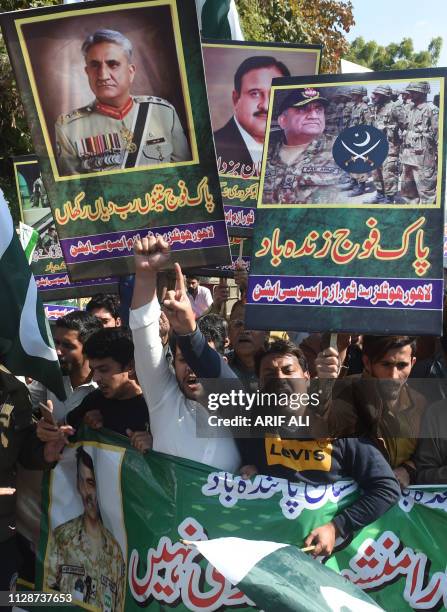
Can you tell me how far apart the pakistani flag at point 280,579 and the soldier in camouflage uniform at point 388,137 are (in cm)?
198

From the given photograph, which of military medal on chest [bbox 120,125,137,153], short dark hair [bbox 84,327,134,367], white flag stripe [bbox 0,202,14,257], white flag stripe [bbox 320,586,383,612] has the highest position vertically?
military medal on chest [bbox 120,125,137,153]

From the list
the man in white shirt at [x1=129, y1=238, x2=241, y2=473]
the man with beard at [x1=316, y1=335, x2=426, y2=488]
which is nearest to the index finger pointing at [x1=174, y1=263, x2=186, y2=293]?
the man in white shirt at [x1=129, y1=238, x2=241, y2=473]

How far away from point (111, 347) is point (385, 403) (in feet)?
4.18

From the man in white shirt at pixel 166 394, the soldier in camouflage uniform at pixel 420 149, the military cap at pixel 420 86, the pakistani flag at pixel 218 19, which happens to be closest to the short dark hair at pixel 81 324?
the man in white shirt at pixel 166 394

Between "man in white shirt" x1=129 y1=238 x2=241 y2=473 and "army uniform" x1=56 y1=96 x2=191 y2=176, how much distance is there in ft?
2.11

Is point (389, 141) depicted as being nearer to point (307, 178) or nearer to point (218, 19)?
point (307, 178)

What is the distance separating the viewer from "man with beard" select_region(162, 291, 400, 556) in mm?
3438

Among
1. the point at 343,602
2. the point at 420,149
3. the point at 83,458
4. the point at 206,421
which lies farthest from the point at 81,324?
the point at 343,602

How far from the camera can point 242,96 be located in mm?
6160

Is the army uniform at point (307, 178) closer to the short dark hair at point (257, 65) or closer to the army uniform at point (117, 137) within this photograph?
the army uniform at point (117, 137)

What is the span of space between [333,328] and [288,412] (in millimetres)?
417

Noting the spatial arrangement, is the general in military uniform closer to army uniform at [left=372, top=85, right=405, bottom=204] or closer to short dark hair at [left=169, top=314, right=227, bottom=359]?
army uniform at [left=372, top=85, right=405, bottom=204]

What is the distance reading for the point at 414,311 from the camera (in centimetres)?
363

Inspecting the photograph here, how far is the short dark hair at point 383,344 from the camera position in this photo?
3.91 meters
